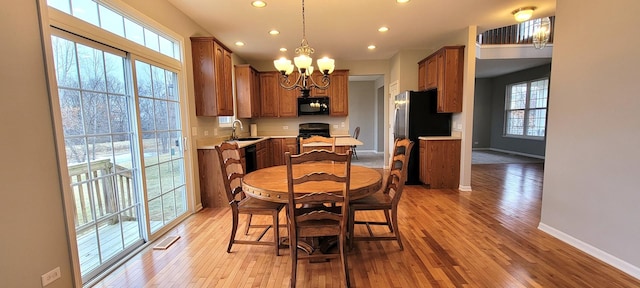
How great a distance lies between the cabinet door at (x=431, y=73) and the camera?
443 cm

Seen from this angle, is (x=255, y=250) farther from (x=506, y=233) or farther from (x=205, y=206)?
(x=506, y=233)

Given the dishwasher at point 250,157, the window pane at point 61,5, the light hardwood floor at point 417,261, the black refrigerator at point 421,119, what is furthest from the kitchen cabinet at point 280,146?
the window pane at point 61,5

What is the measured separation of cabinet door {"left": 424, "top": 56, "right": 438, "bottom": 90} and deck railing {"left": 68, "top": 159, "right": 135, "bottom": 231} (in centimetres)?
458

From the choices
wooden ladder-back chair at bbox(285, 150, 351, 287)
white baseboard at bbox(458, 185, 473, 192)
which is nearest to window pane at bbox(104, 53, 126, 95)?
wooden ladder-back chair at bbox(285, 150, 351, 287)

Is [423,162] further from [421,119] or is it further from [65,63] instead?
[65,63]

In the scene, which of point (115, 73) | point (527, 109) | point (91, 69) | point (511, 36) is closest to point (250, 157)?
point (115, 73)

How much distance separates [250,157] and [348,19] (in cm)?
264

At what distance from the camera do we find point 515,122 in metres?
8.11

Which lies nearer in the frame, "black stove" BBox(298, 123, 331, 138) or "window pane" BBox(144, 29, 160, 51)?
"window pane" BBox(144, 29, 160, 51)

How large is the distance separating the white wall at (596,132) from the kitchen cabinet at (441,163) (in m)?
1.65

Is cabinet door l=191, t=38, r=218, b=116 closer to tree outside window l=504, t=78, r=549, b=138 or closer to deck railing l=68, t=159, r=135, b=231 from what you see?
deck railing l=68, t=159, r=135, b=231

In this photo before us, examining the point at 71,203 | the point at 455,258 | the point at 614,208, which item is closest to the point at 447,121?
the point at 614,208

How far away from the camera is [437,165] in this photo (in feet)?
14.1

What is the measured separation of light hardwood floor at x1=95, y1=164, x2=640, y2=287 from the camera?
1904 mm
